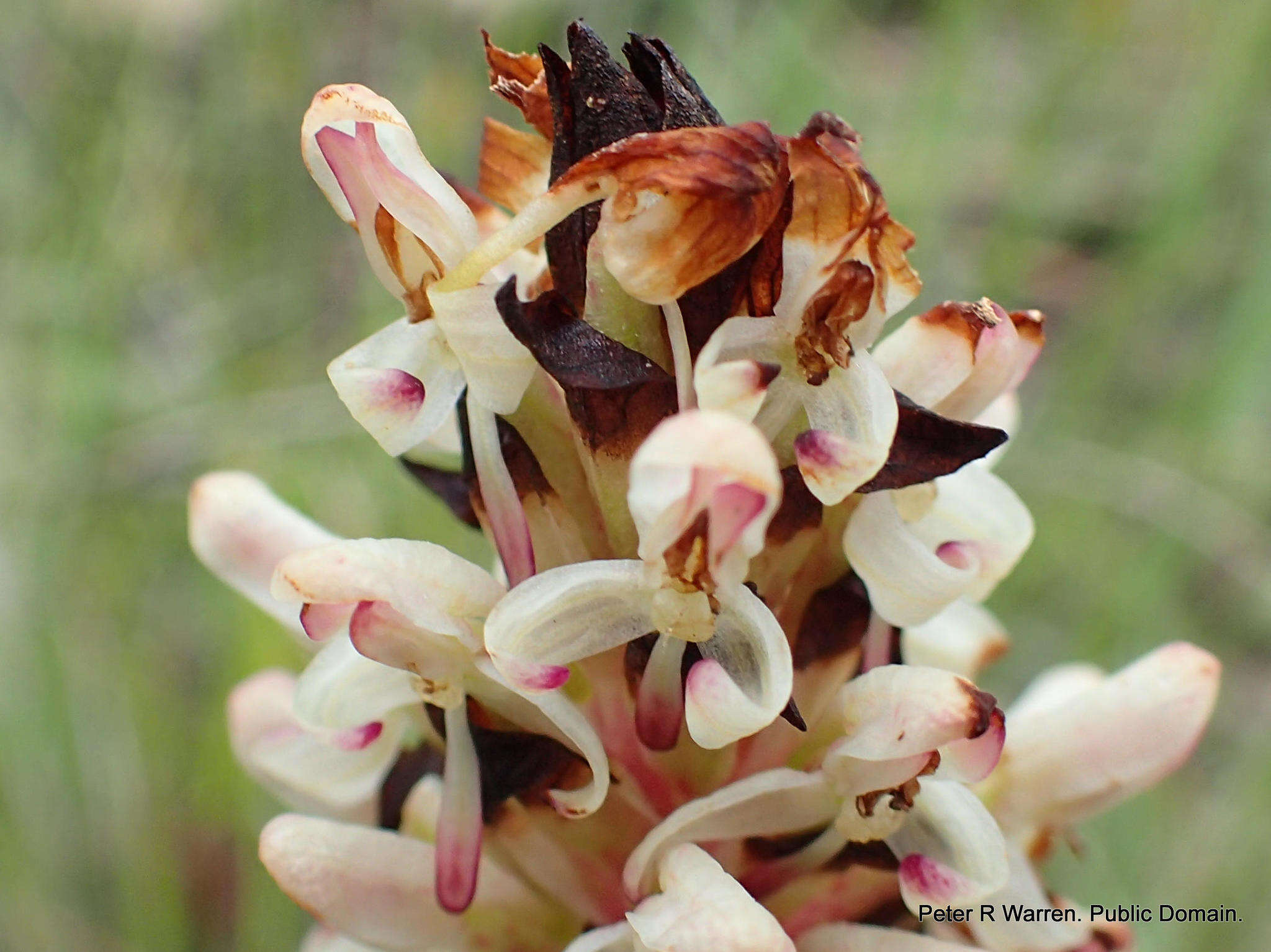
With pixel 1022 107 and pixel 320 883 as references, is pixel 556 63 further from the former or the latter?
pixel 1022 107

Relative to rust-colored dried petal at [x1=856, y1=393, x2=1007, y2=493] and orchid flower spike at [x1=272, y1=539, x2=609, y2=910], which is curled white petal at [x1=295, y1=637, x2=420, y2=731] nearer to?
orchid flower spike at [x1=272, y1=539, x2=609, y2=910]

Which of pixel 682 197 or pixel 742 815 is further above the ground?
pixel 682 197

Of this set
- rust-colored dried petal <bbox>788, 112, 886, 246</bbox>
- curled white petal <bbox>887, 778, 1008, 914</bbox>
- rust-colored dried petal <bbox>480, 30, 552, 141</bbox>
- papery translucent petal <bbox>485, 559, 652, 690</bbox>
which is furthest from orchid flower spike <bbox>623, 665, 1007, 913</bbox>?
rust-colored dried petal <bbox>480, 30, 552, 141</bbox>

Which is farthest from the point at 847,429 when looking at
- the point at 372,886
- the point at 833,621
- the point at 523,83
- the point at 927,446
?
the point at 372,886

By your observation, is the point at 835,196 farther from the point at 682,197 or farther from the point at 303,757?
the point at 303,757

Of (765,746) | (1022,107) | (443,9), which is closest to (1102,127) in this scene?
(1022,107)

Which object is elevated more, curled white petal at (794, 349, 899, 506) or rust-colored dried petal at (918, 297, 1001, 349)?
rust-colored dried petal at (918, 297, 1001, 349)
